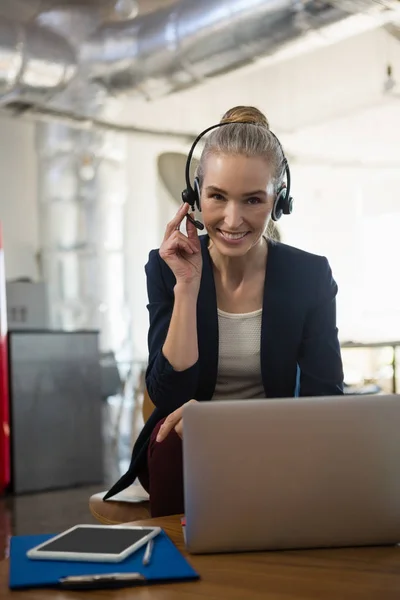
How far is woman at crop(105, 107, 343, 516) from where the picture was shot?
5.07 ft

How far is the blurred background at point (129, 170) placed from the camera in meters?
4.14

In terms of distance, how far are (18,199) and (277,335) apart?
4423mm

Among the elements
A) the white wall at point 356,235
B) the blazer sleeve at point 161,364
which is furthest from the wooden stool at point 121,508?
the white wall at point 356,235

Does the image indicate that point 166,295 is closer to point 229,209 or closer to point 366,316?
point 229,209

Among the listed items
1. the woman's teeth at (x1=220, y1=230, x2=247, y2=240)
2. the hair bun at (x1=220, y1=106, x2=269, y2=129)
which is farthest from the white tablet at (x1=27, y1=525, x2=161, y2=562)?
the hair bun at (x1=220, y1=106, x2=269, y2=129)

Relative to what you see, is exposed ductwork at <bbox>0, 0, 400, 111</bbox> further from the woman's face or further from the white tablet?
the white tablet

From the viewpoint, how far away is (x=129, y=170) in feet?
20.5

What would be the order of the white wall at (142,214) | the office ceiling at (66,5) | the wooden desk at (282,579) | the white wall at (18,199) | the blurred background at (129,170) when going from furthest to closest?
the white wall at (142,214)
the white wall at (18,199)
the office ceiling at (66,5)
the blurred background at (129,170)
the wooden desk at (282,579)

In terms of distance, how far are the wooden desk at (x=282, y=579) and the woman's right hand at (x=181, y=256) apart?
1.95 feet

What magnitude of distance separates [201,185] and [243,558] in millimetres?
790

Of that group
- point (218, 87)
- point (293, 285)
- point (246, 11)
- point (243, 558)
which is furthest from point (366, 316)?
point (243, 558)

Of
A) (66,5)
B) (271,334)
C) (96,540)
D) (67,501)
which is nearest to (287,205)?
(271,334)

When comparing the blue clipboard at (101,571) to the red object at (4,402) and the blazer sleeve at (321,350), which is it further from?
the red object at (4,402)

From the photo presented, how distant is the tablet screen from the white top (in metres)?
0.57
